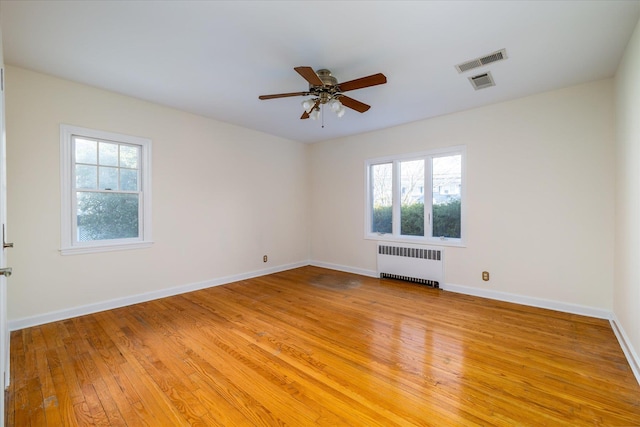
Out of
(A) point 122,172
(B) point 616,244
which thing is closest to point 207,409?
(A) point 122,172

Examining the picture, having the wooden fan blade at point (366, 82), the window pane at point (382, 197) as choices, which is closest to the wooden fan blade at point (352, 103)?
the wooden fan blade at point (366, 82)

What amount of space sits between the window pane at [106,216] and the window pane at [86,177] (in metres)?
0.09

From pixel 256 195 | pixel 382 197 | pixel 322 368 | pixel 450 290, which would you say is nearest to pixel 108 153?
pixel 256 195

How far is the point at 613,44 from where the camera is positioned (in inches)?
96.7

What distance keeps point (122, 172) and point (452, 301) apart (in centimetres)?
471

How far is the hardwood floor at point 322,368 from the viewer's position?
5.69 ft

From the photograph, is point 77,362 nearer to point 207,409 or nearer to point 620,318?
point 207,409

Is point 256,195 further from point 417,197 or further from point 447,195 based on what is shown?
point 447,195

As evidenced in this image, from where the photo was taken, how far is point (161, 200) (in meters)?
3.92

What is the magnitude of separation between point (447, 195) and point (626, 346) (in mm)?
2513

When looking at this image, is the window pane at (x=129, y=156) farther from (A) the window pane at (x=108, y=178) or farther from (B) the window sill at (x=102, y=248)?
(B) the window sill at (x=102, y=248)

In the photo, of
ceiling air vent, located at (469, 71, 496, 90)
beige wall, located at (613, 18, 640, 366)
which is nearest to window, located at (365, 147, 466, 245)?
ceiling air vent, located at (469, 71, 496, 90)

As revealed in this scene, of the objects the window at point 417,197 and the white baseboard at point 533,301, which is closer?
the white baseboard at point 533,301

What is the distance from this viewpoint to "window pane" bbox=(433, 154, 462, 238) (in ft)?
14.0
